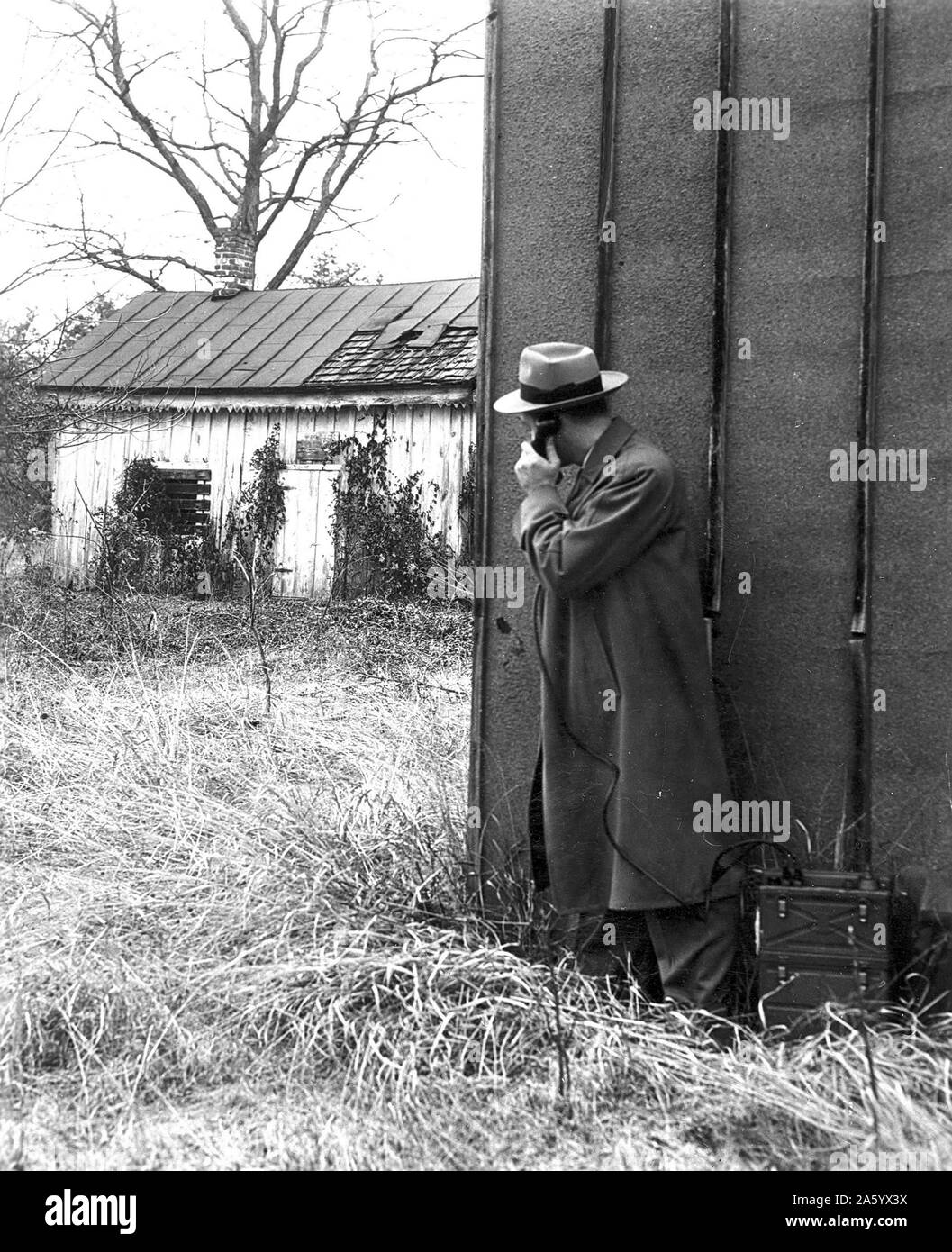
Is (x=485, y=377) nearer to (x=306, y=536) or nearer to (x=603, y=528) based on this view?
(x=603, y=528)

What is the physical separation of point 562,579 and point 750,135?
1.73 m

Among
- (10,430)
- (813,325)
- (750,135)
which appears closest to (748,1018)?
(813,325)

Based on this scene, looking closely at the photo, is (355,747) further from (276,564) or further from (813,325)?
(276,564)

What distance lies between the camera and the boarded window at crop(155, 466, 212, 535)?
61.3ft

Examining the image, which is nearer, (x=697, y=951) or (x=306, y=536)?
(x=697, y=951)

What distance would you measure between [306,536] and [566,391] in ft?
45.3

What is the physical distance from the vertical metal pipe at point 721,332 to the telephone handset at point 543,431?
60cm

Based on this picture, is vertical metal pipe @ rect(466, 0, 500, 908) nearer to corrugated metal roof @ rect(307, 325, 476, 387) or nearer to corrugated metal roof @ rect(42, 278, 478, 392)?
corrugated metal roof @ rect(307, 325, 476, 387)

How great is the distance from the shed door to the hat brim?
13.3 meters

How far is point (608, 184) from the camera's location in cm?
494

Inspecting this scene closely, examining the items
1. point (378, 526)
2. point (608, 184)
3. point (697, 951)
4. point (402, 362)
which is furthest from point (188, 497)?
point (697, 951)

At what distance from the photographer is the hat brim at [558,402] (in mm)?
4434

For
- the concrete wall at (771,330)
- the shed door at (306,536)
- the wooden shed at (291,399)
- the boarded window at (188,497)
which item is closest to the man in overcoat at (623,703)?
the concrete wall at (771,330)

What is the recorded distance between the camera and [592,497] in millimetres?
4312
